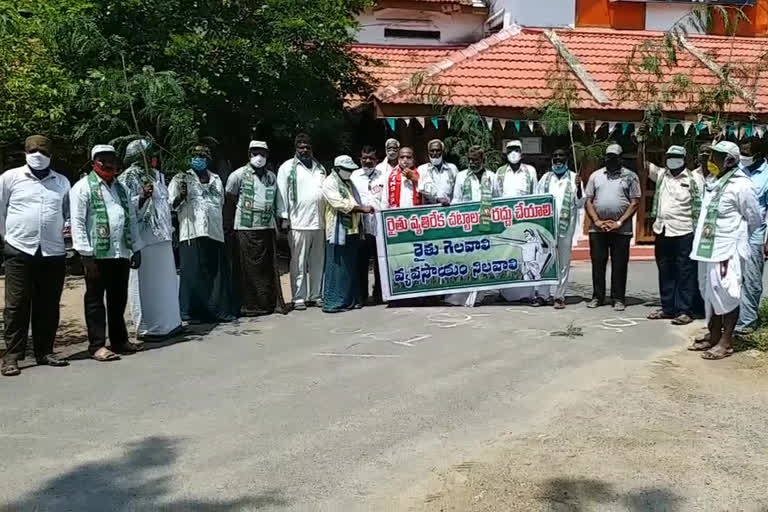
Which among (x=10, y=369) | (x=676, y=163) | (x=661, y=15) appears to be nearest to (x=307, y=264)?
(x=10, y=369)

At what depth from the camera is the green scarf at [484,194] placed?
9.26 m

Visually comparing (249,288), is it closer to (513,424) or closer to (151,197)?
(151,197)

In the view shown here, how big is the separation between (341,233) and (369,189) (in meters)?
0.73

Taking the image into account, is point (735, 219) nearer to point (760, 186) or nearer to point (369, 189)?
point (760, 186)

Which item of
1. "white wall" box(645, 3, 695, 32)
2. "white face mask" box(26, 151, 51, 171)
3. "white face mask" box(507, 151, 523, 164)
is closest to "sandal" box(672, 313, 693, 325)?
"white face mask" box(507, 151, 523, 164)

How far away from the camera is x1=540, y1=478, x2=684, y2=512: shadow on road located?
13.2 feet

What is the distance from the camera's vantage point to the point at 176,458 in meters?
4.70

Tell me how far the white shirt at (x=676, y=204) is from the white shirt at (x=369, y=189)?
312 cm

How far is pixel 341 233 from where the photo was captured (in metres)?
9.07

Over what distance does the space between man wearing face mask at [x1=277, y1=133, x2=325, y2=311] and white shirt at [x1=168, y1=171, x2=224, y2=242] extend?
0.93 metres

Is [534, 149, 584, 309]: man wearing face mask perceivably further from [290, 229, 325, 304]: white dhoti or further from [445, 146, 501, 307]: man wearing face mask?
[290, 229, 325, 304]: white dhoti

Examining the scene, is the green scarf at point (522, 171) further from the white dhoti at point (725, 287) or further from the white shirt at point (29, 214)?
the white shirt at point (29, 214)

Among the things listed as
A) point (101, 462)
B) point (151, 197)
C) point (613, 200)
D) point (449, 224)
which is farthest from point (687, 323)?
point (101, 462)

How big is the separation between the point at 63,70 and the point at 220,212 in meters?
4.59
